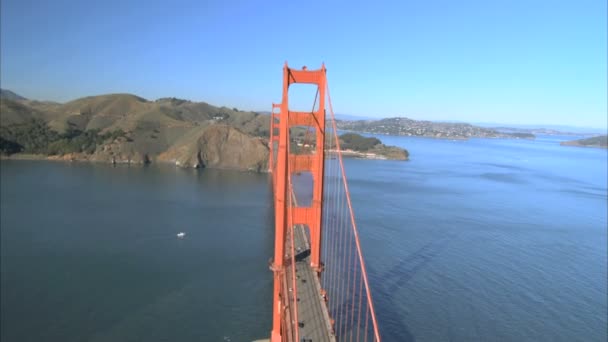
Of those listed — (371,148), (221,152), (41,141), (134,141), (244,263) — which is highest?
(134,141)

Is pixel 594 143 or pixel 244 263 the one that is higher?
pixel 594 143

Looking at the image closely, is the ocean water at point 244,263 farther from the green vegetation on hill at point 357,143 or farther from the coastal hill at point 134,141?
the green vegetation on hill at point 357,143

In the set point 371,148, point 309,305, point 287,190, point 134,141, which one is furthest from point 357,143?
point 309,305

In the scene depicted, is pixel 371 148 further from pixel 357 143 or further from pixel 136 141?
pixel 136 141

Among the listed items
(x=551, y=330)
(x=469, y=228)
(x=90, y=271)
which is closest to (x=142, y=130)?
(x=90, y=271)

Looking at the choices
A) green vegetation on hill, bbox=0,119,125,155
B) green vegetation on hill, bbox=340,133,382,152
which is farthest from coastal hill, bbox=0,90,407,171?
green vegetation on hill, bbox=340,133,382,152

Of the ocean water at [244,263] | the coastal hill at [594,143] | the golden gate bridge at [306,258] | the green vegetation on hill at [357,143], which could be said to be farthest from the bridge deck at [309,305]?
the coastal hill at [594,143]
